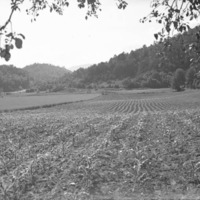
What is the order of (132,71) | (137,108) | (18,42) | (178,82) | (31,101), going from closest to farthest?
1. (18,42)
2. (137,108)
3. (31,101)
4. (178,82)
5. (132,71)

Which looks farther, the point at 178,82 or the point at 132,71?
the point at 132,71

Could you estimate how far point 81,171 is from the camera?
6320 mm

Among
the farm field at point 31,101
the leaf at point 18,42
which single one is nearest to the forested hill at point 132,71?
the farm field at point 31,101

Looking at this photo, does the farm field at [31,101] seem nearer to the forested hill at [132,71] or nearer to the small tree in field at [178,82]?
the small tree in field at [178,82]

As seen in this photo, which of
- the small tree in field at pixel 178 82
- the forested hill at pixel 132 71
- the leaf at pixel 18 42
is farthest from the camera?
the forested hill at pixel 132 71

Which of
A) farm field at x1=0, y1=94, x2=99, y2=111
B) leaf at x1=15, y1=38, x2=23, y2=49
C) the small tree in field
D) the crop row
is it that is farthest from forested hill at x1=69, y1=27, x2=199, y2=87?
leaf at x1=15, y1=38, x2=23, y2=49

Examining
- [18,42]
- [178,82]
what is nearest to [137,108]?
[18,42]

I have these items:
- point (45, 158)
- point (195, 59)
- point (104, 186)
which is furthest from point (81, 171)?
point (195, 59)

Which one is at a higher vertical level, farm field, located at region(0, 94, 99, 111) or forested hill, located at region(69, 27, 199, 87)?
forested hill, located at region(69, 27, 199, 87)

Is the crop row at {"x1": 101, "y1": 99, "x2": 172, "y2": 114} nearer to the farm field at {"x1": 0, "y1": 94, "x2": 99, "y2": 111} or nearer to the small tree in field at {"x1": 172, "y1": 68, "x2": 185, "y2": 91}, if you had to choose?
the farm field at {"x1": 0, "y1": 94, "x2": 99, "y2": 111}

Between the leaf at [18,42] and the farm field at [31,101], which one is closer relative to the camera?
the leaf at [18,42]

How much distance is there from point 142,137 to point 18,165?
17.4ft

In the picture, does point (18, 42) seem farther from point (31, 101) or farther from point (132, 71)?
point (132, 71)

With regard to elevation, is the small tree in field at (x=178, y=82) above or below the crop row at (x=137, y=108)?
above
